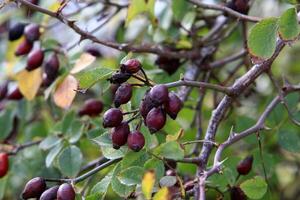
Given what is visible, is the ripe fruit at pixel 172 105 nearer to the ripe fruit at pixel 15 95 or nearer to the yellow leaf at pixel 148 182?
the yellow leaf at pixel 148 182

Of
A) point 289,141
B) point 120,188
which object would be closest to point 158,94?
point 120,188

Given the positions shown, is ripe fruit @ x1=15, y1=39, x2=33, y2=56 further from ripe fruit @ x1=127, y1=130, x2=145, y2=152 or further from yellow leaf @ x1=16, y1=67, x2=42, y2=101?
ripe fruit @ x1=127, y1=130, x2=145, y2=152

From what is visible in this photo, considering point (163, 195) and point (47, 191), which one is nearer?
point (163, 195)

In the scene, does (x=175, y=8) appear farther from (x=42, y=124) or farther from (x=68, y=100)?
(x=42, y=124)

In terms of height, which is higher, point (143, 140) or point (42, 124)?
point (143, 140)

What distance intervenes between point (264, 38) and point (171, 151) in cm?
22

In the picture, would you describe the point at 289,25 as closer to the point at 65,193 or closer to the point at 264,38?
the point at 264,38

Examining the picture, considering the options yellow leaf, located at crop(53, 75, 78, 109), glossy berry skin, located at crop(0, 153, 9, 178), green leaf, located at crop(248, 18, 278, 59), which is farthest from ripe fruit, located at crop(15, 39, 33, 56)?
green leaf, located at crop(248, 18, 278, 59)

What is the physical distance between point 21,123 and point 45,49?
302 millimetres

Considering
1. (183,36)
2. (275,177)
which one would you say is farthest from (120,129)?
(275,177)

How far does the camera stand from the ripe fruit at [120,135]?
2.79 feet

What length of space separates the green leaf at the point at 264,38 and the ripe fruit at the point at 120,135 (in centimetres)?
23

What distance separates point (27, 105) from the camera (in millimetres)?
1538

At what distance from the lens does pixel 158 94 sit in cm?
80
